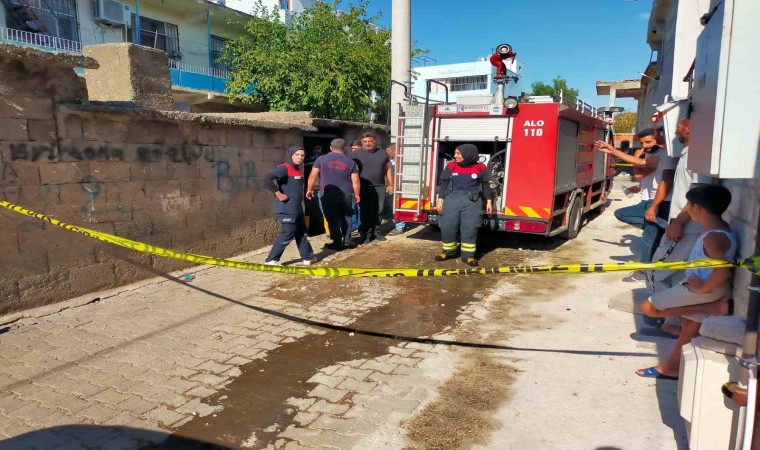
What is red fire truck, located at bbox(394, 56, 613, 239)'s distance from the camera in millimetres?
7270

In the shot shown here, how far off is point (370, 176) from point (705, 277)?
5.93 meters

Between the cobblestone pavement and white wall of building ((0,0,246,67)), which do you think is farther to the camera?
white wall of building ((0,0,246,67))

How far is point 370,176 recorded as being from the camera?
8.47 m

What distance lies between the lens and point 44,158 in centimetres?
486

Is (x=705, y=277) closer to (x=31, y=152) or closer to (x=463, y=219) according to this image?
(x=463, y=219)

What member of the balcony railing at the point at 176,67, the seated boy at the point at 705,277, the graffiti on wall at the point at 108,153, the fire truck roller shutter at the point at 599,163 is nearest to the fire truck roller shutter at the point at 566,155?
the fire truck roller shutter at the point at 599,163

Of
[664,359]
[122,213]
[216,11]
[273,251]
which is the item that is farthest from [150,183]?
[216,11]

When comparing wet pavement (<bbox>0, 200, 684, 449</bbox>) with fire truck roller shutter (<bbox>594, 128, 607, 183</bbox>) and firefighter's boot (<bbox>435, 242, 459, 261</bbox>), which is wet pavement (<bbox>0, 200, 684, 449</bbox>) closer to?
firefighter's boot (<bbox>435, 242, 459, 261</bbox>)

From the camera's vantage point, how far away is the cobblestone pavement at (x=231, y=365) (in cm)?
305

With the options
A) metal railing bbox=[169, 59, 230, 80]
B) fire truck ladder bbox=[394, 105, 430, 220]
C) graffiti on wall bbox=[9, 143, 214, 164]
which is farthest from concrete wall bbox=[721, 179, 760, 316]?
metal railing bbox=[169, 59, 230, 80]

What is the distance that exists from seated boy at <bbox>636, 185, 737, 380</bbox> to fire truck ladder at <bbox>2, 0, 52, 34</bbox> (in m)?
18.5

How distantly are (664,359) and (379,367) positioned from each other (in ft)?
7.22

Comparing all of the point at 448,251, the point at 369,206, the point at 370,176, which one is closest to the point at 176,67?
the point at 370,176

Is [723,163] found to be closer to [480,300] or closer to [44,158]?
[480,300]
